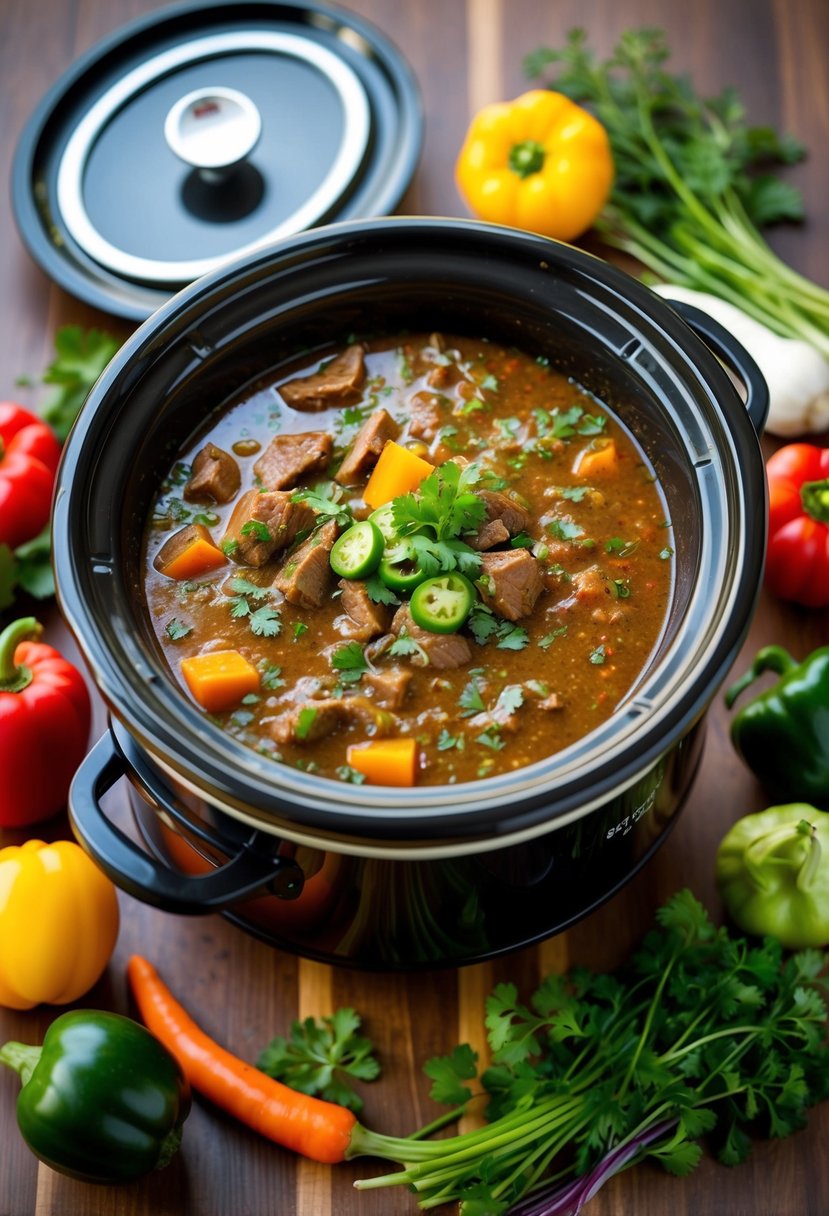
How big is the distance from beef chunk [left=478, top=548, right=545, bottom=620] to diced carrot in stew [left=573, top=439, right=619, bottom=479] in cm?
38

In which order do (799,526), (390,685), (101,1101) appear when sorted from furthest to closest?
(799,526) → (390,685) → (101,1101)

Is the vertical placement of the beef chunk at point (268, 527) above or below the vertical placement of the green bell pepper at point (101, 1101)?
above

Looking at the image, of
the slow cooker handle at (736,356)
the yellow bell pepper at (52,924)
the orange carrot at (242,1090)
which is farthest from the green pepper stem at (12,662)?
the slow cooker handle at (736,356)

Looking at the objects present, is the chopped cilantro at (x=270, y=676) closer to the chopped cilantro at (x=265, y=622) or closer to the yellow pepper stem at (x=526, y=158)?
the chopped cilantro at (x=265, y=622)

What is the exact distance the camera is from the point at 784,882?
3.19m

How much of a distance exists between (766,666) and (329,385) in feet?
4.38

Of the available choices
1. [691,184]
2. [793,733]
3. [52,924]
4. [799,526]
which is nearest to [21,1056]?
[52,924]

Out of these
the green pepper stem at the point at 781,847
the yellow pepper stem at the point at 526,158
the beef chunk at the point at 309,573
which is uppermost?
the yellow pepper stem at the point at 526,158

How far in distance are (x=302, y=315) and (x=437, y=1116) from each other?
1928mm

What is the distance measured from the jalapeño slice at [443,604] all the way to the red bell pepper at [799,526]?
43.7 inches

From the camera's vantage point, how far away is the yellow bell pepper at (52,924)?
305 centimetres

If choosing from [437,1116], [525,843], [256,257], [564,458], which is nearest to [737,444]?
[564,458]

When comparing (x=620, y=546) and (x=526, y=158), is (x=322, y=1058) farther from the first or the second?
(x=526, y=158)

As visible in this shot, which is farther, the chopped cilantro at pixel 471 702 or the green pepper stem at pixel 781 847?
the green pepper stem at pixel 781 847
